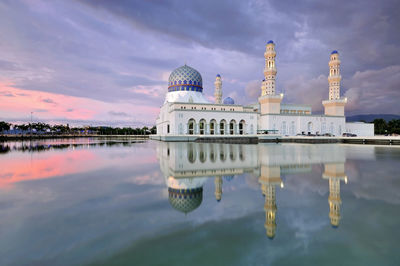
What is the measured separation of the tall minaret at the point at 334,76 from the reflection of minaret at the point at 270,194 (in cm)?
4943

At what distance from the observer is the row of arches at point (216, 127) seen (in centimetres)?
4129

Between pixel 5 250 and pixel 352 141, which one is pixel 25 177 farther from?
pixel 352 141

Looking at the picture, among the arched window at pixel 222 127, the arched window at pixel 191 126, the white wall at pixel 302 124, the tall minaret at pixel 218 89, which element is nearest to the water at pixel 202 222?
the arched window at pixel 191 126

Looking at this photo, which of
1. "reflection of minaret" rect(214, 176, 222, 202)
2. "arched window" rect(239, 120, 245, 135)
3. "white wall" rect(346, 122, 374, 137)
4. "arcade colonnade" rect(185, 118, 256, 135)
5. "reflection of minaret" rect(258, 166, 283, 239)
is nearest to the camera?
"reflection of minaret" rect(258, 166, 283, 239)

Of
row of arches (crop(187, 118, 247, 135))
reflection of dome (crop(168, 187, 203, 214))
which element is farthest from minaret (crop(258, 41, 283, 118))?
reflection of dome (crop(168, 187, 203, 214))

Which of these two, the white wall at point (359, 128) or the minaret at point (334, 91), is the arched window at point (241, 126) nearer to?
the minaret at point (334, 91)

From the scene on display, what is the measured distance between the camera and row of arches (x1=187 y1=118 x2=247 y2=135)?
1625 inches

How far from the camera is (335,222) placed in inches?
143

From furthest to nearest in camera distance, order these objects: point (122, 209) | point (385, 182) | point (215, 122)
A: 1. point (215, 122)
2. point (385, 182)
3. point (122, 209)

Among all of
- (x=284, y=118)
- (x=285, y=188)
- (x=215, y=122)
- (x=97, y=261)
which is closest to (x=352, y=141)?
(x=284, y=118)

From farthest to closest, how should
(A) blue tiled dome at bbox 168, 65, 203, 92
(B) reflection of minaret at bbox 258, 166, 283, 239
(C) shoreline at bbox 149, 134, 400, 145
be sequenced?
(A) blue tiled dome at bbox 168, 65, 203, 92, (C) shoreline at bbox 149, 134, 400, 145, (B) reflection of minaret at bbox 258, 166, 283, 239

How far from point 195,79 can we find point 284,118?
20.5 m

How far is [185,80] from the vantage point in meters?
46.9

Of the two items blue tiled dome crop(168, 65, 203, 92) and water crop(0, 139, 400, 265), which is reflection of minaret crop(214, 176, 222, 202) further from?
blue tiled dome crop(168, 65, 203, 92)
